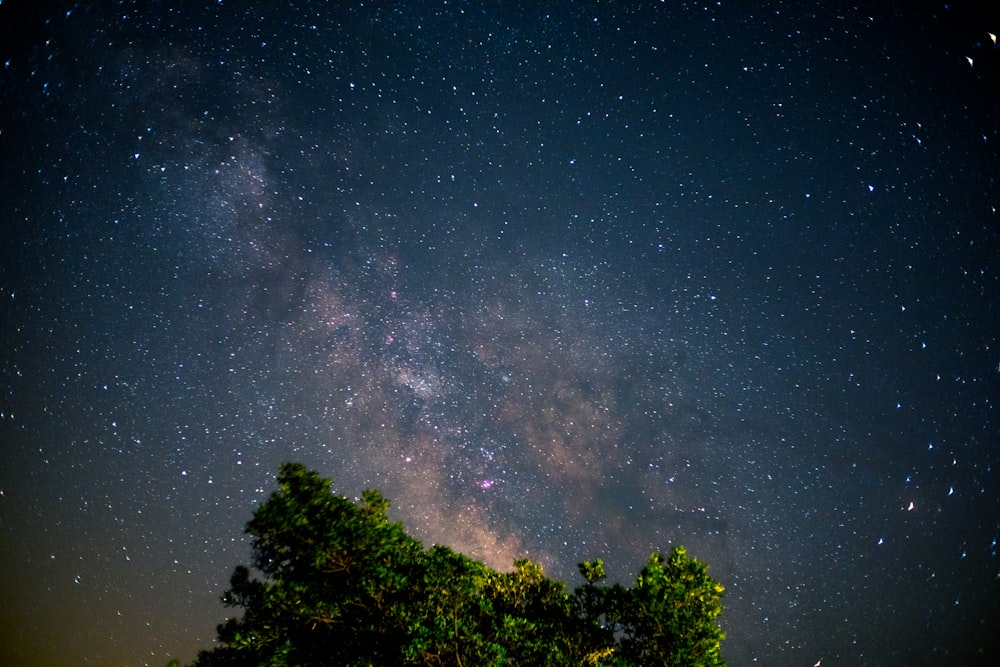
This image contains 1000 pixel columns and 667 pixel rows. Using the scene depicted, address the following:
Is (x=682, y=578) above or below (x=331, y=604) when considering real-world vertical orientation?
above

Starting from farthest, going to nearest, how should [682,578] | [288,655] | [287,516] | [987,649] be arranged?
[987,649] < [682,578] < [287,516] < [288,655]

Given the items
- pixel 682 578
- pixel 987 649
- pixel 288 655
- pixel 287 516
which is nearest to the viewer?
pixel 288 655

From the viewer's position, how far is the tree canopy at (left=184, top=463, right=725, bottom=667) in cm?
777

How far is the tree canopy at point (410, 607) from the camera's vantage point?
777 cm

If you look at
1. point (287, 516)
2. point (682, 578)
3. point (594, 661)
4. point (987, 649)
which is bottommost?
point (594, 661)

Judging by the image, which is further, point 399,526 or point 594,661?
point 399,526

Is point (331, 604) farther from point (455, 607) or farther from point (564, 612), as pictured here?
point (564, 612)

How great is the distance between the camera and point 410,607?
7.90 m

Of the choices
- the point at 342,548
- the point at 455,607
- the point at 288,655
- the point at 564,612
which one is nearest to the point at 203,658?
the point at 288,655

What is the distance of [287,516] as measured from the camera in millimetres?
8406

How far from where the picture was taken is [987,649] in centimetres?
13938

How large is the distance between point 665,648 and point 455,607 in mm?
4240

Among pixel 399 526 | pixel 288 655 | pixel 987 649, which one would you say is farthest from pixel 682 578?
pixel 987 649

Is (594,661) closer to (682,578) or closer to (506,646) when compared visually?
(506,646)
